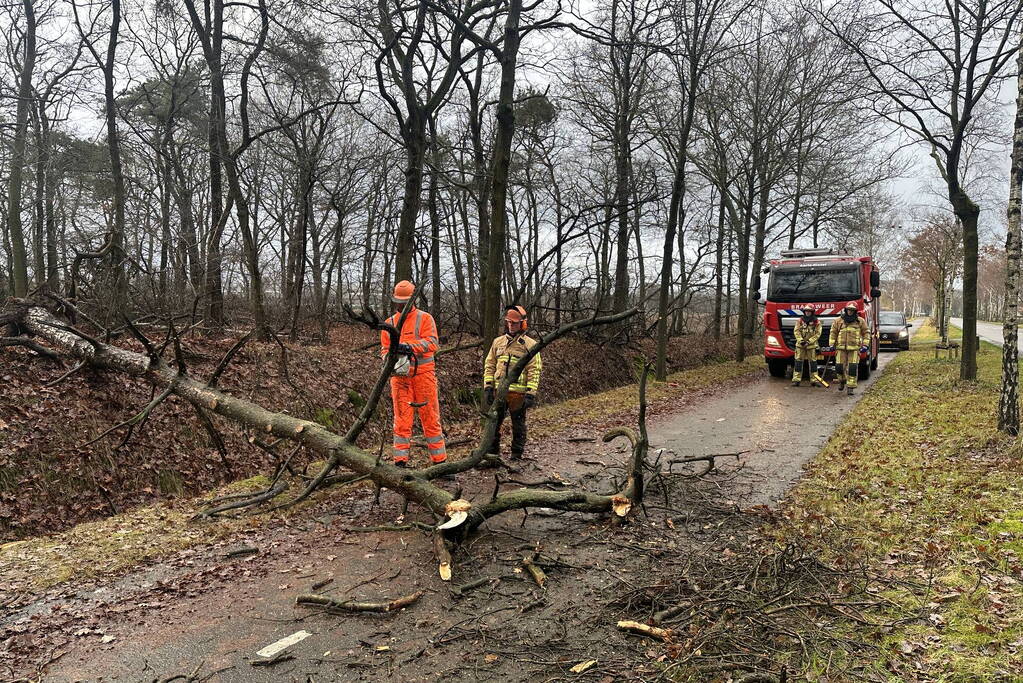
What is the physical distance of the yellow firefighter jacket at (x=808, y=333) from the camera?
15.4 meters

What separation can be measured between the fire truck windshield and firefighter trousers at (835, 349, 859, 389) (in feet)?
6.09

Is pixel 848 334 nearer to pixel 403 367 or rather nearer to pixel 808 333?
pixel 808 333

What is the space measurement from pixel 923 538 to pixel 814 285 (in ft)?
40.8

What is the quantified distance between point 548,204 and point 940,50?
13.1 meters

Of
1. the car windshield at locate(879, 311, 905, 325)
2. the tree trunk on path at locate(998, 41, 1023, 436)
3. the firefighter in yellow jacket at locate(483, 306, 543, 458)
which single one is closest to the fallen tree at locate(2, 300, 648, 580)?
the firefighter in yellow jacket at locate(483, 306, 543, 458)

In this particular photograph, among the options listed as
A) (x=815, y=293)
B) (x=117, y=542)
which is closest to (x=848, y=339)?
(x=815, y=293)

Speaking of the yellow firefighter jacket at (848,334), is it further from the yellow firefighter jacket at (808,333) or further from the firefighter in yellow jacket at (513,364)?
the firefighter in yellow jacket at (513,364)

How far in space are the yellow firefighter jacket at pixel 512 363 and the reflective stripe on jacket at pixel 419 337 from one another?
3.46 ft

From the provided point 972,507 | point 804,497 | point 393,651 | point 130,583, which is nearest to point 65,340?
point 130,583

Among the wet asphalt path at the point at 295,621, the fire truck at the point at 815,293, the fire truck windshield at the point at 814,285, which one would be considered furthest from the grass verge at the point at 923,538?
the fire truck windshield at the point at 814,285

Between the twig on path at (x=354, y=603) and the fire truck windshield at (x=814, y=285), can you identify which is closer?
the twig on path at (x=354, y=603)

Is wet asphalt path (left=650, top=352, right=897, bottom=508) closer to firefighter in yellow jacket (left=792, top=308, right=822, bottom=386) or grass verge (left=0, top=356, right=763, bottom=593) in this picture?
firefighter in yellow jacket (left=792, top=308, right=822, bottom=386)

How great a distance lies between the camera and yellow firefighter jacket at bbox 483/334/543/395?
7820 millimetres

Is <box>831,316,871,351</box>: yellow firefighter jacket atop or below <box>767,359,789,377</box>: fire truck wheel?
atop
